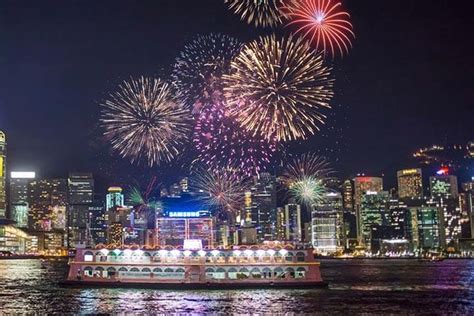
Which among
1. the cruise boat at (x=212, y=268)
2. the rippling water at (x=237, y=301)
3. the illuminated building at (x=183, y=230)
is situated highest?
the illuminated building at (x=183, y=230)

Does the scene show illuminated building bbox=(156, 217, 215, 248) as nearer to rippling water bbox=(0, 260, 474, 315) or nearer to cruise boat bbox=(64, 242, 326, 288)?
cruise boat bbox=(64, 242, 326, 288)

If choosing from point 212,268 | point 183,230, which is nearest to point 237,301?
point 212,268

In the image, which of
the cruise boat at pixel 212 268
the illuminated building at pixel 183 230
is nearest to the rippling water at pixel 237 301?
the cruise boat at pixel 212 268

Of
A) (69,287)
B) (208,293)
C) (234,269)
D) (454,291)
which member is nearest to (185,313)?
(208,293)

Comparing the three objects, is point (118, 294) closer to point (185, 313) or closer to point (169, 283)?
point (169, 283)

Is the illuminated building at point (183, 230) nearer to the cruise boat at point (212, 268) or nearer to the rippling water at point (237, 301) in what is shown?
the cruise boat at point (212, 268)

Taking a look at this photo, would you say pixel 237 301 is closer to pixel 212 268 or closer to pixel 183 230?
pixel 212 268

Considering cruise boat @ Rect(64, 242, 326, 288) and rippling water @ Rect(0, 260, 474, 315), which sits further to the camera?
cruise boat @ Rect(64, 242, 326, 288)

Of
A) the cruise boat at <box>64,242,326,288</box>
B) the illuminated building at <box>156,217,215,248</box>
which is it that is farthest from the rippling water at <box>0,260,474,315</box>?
the illuminated building at <box>156,217,215,248</box>
